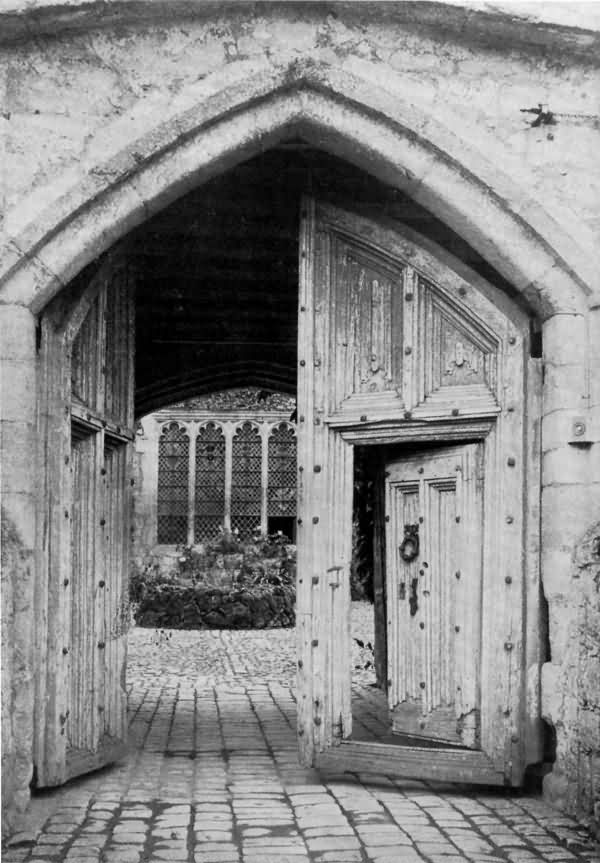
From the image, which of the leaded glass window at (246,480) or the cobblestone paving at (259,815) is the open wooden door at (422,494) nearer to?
the cobblestone paving at (259,815)

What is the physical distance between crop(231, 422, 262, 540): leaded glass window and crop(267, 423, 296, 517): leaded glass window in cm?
32

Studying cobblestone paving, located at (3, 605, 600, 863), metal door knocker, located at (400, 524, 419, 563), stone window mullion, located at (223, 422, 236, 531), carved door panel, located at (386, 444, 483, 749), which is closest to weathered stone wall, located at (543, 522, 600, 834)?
cobblestone paving, located at (3, 605, 600, 863)

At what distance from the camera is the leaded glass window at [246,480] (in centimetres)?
2597

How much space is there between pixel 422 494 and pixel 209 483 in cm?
2126

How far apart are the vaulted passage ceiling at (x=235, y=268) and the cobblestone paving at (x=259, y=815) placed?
2.57 m

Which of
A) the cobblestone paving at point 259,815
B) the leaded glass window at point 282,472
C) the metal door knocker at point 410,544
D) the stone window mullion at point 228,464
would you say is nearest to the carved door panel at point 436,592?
the metal door knocker at point 410,544

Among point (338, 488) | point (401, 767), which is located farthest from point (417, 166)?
point (401, 767)

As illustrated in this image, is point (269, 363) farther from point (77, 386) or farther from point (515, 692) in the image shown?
point (515, 692)

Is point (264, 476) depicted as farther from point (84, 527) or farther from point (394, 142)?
point (394, 142)

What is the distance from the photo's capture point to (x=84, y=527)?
529cm

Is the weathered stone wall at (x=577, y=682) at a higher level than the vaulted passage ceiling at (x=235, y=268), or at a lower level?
lower

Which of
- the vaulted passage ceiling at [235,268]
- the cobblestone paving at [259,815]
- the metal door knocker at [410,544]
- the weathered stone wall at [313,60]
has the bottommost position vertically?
the cobblestone paving at [259,815]

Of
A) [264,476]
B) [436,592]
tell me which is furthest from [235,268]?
[264,476]

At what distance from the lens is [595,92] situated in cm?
480
